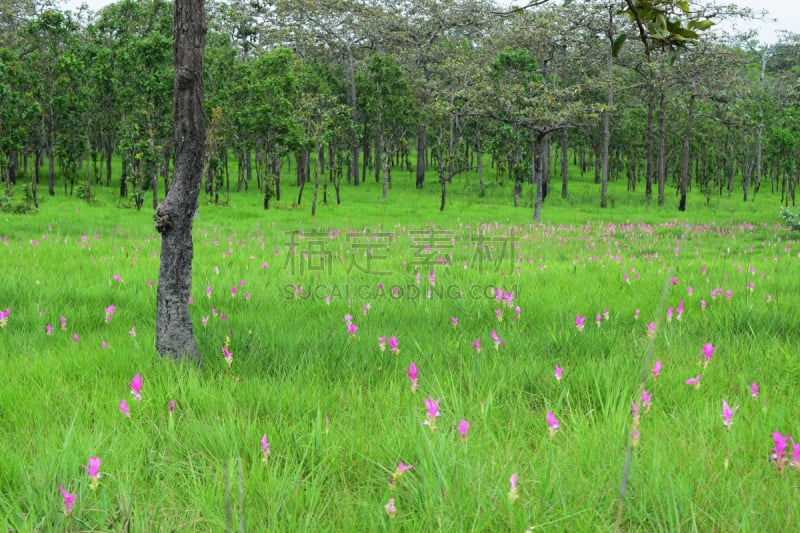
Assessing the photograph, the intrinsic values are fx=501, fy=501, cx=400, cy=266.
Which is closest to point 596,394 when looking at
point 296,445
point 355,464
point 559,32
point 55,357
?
point 355,464

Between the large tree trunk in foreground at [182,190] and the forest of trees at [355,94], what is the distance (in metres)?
20.9

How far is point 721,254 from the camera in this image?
32.5ft

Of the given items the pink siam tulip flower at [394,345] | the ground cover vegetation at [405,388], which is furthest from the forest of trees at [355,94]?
the pink siam tulip flower at [394,345]

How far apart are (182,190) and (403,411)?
2.06 metres

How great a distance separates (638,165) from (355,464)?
63.6 m

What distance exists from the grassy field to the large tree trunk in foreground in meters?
0.29

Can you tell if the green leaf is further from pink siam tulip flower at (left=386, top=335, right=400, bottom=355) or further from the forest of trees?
the forest of trees

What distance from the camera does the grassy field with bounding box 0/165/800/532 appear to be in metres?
1.81

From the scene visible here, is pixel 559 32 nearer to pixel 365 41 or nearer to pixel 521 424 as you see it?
pixel 365 41

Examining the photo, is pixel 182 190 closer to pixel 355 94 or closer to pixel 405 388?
pixel 405 388

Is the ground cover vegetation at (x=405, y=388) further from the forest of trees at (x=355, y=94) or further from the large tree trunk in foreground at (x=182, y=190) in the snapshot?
the forest of trees at (x=355, y=94)

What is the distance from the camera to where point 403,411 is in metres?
2.63

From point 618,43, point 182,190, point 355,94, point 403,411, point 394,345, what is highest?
point 355,94

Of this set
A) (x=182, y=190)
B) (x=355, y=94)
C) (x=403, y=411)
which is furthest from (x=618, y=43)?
(x=355, y=94)
